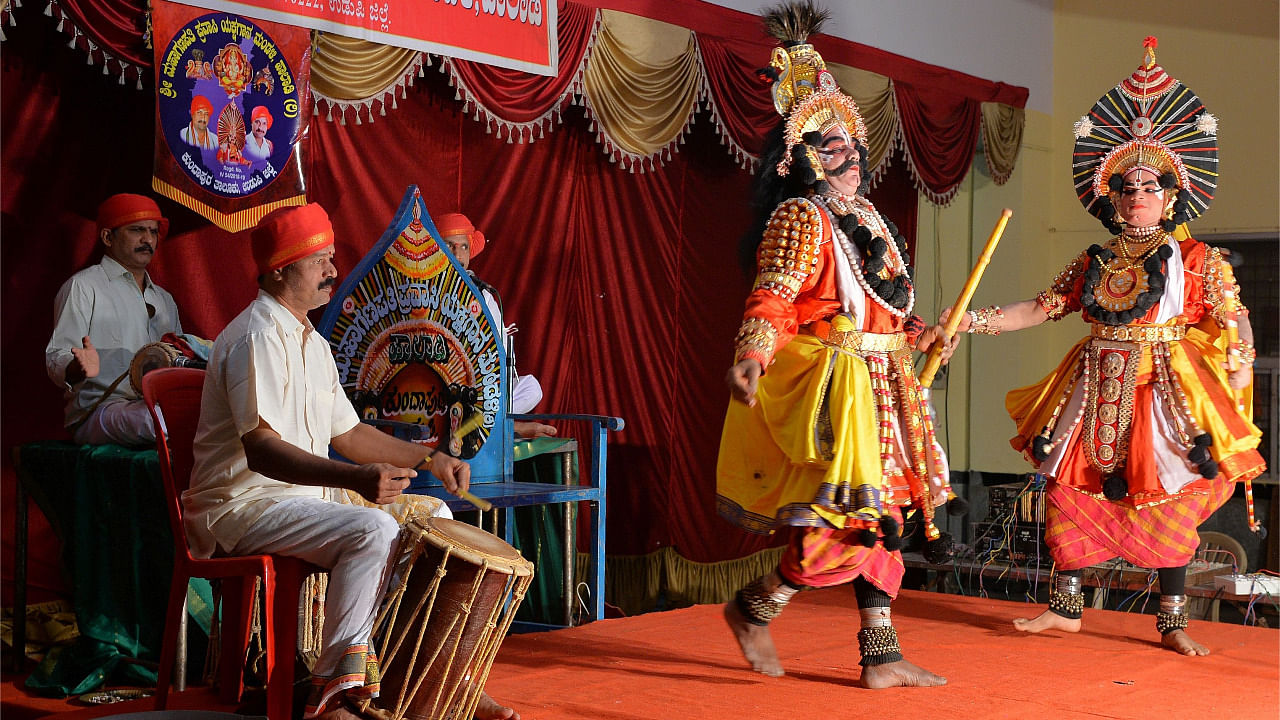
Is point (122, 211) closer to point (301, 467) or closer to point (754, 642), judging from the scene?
point (301, 467)

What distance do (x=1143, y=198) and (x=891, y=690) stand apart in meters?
2.05

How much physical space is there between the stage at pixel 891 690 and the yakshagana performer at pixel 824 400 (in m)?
0.20

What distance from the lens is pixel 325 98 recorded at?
4.80m

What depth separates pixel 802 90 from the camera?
13.3 ft

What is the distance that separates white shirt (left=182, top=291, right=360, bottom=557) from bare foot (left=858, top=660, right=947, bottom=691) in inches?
66.4

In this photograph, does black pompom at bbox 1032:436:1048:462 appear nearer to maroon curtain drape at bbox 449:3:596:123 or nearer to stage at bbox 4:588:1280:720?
stage at bbox 4:588:1280:720

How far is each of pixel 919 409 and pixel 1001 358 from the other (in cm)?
518

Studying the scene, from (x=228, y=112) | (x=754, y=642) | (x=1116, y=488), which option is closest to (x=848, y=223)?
(x=754, y=642)

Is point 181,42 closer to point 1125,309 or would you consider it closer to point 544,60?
point 544,60

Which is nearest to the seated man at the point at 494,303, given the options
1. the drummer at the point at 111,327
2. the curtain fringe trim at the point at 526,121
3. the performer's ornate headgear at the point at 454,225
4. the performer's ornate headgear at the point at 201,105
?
the performer's ornate headgear at the point at 454,225

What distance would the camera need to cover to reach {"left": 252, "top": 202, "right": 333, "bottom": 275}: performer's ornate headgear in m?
3.14

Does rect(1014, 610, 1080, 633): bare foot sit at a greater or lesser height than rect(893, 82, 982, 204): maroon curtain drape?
lesser

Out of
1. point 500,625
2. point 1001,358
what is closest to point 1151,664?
point 500,625

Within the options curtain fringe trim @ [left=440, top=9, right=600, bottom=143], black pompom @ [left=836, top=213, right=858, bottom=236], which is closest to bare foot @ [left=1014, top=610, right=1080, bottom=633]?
black pompom @ [left=836, top=213, right=858, bottom=236]
